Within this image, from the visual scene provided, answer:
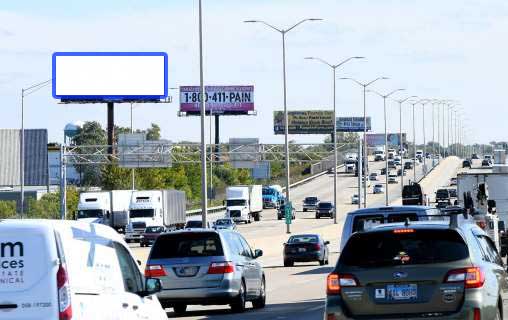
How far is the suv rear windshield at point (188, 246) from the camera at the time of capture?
26.4 m

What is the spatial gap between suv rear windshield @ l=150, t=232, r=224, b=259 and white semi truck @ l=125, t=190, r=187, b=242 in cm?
5567

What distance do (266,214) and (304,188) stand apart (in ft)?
99.5

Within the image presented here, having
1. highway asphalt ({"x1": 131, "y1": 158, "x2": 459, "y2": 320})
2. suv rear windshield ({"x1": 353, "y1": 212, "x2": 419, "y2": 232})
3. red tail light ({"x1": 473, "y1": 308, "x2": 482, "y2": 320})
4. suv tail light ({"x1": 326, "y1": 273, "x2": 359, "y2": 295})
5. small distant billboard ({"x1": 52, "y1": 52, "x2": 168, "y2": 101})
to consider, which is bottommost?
highway asphalt ({"x1": 131, "y1": 158, "x2": 459, "y2": 320})

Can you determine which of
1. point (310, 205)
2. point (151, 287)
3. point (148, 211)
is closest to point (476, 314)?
point (151, 287)

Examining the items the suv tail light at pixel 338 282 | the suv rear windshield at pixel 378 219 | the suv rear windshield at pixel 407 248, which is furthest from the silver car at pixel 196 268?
the suv rear windshield at pixel 407 248

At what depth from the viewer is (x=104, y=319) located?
13641mm

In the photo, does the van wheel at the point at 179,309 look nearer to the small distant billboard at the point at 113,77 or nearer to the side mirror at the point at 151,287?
the side mirror at the point at 151,287

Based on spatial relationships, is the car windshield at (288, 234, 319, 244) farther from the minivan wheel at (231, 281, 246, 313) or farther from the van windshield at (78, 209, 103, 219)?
the van windshield at (78, 209, 103, 219)

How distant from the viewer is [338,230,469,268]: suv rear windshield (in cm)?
1491

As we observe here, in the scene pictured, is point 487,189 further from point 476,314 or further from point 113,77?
point 113,77

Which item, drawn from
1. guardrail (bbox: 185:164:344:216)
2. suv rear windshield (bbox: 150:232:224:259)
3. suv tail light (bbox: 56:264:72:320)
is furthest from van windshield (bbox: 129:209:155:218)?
suv tail light (bbox: 56:264:72:320)

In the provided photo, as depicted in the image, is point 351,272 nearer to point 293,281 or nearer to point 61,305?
point 61,305

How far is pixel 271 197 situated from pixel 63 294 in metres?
128

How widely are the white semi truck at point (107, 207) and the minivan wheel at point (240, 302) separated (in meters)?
54.8
